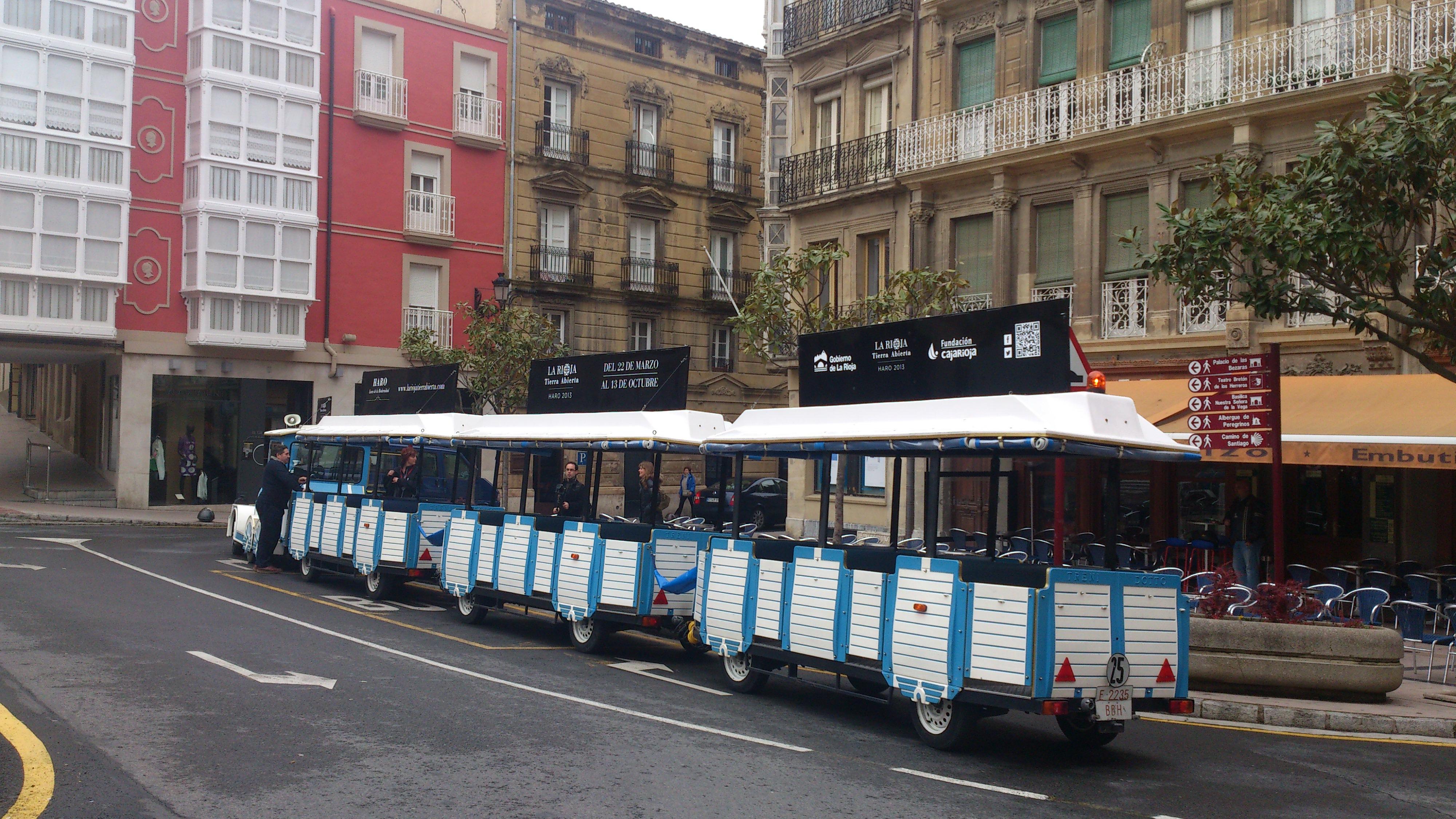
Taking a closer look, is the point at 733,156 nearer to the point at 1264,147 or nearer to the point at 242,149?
the point at 242,149

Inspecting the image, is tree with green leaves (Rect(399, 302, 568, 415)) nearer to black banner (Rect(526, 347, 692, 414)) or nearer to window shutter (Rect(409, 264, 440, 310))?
window shutter (Rect(409, 264, 440, 310))

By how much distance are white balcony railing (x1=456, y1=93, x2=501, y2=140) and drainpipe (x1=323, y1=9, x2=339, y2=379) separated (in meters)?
4.27

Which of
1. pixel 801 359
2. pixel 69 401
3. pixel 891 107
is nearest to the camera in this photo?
pixel 801 359

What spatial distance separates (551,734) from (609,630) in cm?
443

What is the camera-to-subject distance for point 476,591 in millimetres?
14953

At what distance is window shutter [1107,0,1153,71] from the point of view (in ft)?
71.7

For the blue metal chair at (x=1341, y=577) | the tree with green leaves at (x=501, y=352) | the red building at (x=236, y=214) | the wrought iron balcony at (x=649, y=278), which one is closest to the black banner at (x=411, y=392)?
the tree with green leaves at (x=501, y=352)

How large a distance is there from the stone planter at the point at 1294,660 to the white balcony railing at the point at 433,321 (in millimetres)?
29435

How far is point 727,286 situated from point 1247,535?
29.0 metres

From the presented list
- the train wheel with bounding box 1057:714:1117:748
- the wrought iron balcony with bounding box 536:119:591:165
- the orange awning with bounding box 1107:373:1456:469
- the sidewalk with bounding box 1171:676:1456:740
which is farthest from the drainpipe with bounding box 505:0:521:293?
the train wheel with bounding box 1057:714:1117:748

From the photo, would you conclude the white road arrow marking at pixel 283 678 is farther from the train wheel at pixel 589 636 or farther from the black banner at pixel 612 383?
the black banner at pixel 612 383

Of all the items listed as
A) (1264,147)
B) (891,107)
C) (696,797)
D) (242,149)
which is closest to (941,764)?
(696,797)

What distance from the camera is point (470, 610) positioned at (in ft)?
51.0

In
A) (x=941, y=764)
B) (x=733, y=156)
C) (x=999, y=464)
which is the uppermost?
(x=733, y=156)
